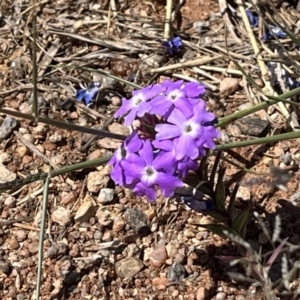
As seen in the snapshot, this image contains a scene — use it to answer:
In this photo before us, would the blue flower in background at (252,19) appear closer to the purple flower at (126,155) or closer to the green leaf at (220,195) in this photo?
the green leaf at (220,195)

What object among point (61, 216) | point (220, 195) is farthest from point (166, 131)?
point (61, 216)

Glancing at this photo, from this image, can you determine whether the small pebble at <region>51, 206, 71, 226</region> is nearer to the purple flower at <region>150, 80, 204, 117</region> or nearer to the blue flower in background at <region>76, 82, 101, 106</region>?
the blue flower in background at <region>76, 82, 101, 106</region>

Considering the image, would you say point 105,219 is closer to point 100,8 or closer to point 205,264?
point 205,264

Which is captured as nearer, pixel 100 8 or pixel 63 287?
pixel 63 287

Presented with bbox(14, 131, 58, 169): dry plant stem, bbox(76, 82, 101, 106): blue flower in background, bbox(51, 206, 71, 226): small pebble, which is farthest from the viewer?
bbox(76, 82, 101, 106): blue flower in background

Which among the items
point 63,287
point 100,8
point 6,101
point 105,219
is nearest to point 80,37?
point 100,8

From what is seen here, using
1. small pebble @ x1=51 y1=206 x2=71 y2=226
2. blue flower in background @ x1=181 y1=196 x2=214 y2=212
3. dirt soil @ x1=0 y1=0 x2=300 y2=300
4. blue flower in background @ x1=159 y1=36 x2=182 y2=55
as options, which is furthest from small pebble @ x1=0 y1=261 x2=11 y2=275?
blue flower in background @ x1=159 y1=36 x2=182 y2=55

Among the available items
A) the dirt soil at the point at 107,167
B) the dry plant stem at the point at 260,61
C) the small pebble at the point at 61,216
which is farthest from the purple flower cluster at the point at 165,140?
the dry plant stem at the point at 260,61

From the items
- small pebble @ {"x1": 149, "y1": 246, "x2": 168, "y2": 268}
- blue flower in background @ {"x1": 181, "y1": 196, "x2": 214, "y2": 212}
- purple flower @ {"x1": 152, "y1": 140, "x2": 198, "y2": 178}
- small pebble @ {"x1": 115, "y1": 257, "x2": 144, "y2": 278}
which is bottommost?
small pebble @ {"x1": 115, "y1": 257, "x2": 144, "y2": 278}
